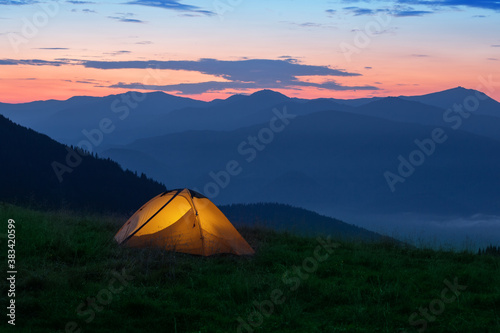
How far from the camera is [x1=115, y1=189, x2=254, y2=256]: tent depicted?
1306 centimetres

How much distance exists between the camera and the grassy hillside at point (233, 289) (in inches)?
319

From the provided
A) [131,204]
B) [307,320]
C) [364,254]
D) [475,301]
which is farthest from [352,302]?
[131,204]

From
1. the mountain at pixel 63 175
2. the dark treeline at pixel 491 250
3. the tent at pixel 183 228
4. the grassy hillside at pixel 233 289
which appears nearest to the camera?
the grassy hillside at pixel 233 289

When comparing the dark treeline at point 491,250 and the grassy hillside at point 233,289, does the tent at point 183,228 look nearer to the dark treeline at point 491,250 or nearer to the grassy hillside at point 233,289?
the grassy hillside at point 233,289

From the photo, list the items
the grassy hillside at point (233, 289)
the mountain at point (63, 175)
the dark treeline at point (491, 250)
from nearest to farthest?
the grassy hillside at point (233, 289) < the dark treeline at point (491, 250) < the mountain at point (63, 175)

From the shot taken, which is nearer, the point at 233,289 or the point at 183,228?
the point at 233,289

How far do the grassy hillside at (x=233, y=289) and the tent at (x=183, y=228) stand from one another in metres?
0.49

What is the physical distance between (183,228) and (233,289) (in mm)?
4151

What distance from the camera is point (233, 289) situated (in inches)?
375

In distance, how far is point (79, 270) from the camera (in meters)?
10.1

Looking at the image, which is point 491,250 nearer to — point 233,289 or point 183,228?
point 183,228

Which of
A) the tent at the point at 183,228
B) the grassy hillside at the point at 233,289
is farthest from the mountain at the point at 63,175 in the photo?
the grassy hillside at the point at 233,289

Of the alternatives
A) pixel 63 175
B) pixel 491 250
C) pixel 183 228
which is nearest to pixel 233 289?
pixel 183 228

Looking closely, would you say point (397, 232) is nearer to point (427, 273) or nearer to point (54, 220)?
point (427, 273)
